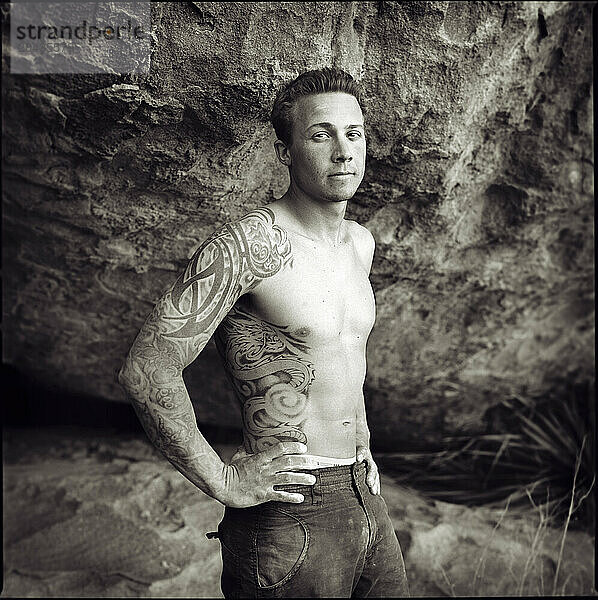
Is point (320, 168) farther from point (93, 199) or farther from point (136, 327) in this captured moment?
point (136, 327)

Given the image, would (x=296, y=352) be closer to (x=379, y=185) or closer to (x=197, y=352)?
(x=197, y=352)

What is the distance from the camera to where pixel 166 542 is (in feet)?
9.47

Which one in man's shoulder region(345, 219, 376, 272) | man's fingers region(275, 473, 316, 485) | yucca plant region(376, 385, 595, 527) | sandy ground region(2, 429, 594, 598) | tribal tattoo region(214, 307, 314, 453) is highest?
man's shoulder region(345, 219, 376, 272)

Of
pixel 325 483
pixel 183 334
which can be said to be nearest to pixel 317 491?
pixel 325 483

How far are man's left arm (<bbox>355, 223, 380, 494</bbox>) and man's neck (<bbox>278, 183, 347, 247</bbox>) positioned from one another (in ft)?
0.55

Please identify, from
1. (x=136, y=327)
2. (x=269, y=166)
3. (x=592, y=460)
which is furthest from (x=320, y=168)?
(x=592, y=460)

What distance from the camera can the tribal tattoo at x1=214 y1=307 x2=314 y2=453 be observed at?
5.65ft

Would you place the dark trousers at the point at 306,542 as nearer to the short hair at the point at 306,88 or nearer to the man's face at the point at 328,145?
the man's face at the point at 328,145

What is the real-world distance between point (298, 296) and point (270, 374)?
0.19 m

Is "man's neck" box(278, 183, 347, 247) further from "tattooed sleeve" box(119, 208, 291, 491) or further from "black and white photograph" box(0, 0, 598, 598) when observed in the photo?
"tattooed sleeve" box(119, 208, 291, 491)

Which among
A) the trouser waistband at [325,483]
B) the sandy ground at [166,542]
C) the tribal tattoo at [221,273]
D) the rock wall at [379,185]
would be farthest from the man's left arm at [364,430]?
the sandy ground at [166,542]

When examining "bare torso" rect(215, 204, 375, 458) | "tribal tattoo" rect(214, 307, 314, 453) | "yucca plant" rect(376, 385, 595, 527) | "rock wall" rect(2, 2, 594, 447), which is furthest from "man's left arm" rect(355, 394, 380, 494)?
"yucca plant" rect(376, 385, 595, 527)

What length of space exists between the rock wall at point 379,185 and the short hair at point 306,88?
0.42 metres

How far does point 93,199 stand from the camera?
2.41m
